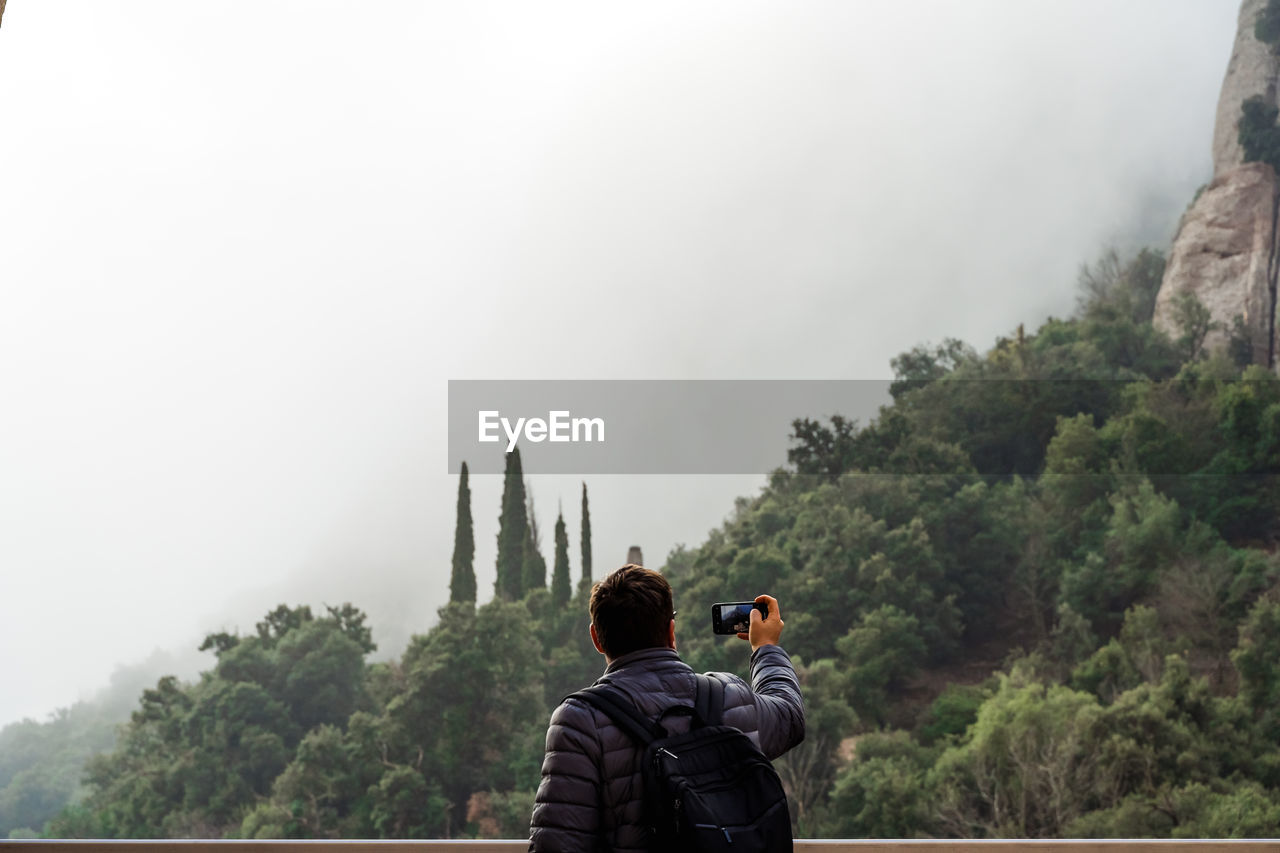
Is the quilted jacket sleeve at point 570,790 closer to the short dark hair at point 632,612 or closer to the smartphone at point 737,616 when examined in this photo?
the short dark hair at point 632,612

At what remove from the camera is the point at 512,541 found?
1948 centimetres

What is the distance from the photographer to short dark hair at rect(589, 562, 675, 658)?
1167 millimetres

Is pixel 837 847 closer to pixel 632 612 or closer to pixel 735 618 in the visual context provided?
pixel 735 618

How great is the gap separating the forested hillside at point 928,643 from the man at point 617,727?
13624 mm

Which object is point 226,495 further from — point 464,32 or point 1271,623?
point 1271,623

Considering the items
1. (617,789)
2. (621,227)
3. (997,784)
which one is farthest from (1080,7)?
(617,789)

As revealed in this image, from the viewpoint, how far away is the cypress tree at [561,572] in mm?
18875

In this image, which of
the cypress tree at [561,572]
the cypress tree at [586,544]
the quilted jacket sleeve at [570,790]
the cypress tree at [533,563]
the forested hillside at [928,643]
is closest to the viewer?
the quilted jacket sleeve at [570,790]

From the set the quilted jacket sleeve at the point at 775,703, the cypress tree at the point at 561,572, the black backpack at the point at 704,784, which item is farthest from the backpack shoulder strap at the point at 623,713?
the cypress tree at the point at 561,572

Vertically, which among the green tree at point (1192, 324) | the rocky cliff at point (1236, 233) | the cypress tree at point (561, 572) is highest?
the rocky cliff at point (1236, 233)

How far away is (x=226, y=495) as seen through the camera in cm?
2084

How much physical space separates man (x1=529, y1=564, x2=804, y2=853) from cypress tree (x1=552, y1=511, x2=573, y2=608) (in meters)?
17.8

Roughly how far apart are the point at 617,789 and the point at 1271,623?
16.7 m

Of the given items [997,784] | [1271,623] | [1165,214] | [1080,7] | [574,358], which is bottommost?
[997,784]
